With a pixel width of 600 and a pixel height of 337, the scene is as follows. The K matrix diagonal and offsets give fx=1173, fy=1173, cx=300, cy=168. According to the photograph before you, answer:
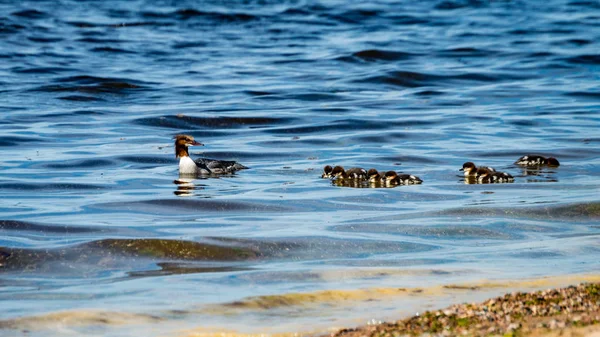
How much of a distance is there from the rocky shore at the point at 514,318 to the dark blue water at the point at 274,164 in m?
0.59

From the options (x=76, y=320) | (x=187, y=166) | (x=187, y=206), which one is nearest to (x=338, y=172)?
(x=187, y=166)

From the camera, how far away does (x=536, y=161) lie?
1289 centimetres

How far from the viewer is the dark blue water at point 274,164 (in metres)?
7.52

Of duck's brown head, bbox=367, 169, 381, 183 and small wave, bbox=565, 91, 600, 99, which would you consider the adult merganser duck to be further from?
small wave, bbox=565, 91, 600, 99

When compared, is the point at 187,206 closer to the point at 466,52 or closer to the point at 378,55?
the point at 378,55

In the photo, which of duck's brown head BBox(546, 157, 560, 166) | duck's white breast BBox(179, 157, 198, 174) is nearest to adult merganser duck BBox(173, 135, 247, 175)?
duck's white breast BBox(179, 157, 198, 174)

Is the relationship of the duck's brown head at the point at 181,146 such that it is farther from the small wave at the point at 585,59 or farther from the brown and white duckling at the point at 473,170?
the small wave at the point at 585,59

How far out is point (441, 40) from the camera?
30.6 m

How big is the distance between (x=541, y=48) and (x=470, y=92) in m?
7.26

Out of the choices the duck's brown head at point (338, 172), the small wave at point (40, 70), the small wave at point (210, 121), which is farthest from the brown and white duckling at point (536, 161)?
the small wave at point (40, 70)

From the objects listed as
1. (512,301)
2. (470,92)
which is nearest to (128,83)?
(470,92)

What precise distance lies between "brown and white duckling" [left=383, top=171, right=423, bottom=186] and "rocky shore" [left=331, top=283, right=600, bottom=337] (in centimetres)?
519

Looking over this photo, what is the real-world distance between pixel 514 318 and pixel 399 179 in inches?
233

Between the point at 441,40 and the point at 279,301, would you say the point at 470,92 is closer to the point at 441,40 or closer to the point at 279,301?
the point at 441,40
